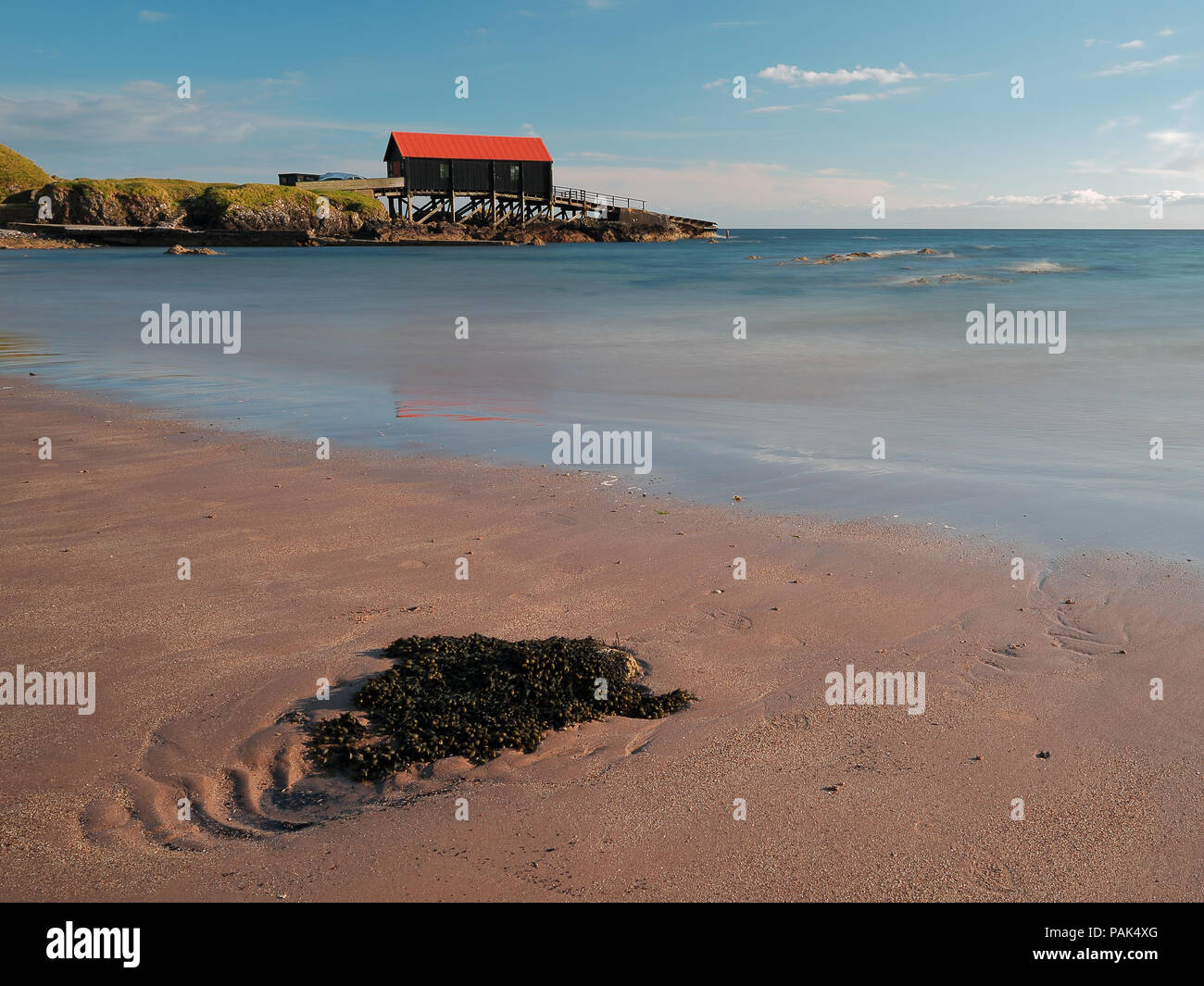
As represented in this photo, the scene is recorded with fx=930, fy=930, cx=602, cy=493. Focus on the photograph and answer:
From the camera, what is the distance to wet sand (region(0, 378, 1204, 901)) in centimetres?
315

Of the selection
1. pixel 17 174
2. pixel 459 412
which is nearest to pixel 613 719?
pixel 459 412

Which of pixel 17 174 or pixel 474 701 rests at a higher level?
pixel 17 174

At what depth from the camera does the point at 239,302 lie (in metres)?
26.6

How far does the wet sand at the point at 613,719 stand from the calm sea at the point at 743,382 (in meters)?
1.37

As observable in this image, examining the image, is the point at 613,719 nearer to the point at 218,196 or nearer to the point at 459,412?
the point at 459,412

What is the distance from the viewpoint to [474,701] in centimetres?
409

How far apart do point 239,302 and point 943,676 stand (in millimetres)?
26004

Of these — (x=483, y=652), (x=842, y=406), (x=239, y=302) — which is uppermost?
(x=239, y=302)

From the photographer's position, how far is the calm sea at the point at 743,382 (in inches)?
297

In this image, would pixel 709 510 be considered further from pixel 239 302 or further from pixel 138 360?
pixel 239 302

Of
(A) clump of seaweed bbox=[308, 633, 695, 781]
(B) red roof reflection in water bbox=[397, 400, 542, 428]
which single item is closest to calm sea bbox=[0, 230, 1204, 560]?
(B) red roof reflection in water bbox=[397, 400, 542, 428]

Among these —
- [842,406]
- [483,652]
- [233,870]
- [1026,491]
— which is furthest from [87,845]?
[842,406]

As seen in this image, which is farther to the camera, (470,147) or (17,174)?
(17,174)

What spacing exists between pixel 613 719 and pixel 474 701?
0.62 metres
